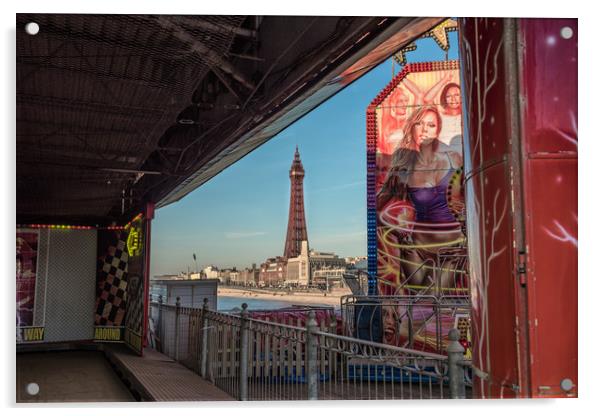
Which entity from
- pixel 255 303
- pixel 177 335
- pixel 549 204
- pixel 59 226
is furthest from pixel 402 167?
Answer: pixel 549 204

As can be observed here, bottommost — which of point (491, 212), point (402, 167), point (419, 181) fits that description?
point (491, 212)

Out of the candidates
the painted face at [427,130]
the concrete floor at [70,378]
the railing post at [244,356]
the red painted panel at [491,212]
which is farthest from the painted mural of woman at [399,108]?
the red painted panel at [491,212]

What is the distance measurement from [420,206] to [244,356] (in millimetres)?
5860

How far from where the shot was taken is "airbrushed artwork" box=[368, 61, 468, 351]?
30.6ft

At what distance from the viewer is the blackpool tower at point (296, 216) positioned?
11320mm

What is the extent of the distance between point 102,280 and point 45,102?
491 centimetres

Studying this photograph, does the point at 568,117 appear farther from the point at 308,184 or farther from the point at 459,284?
the point at 308,184

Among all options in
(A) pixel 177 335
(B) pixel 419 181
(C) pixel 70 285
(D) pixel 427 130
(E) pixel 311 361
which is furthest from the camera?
(D) pixel 427 130

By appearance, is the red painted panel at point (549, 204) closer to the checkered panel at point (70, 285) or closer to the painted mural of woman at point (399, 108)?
the checkered panel at point (70, 285)

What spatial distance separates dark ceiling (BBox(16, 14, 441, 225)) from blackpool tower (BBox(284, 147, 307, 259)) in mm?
5901

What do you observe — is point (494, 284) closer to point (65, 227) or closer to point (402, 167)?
point (65, 227)

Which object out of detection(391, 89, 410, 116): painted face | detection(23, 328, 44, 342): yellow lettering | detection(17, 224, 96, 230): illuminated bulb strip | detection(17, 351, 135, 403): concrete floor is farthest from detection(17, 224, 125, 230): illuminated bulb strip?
detection(391, 89, 410, 116): painted face

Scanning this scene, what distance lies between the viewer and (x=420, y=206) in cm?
946

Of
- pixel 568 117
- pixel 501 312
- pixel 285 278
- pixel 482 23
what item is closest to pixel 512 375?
pixel 501 312
